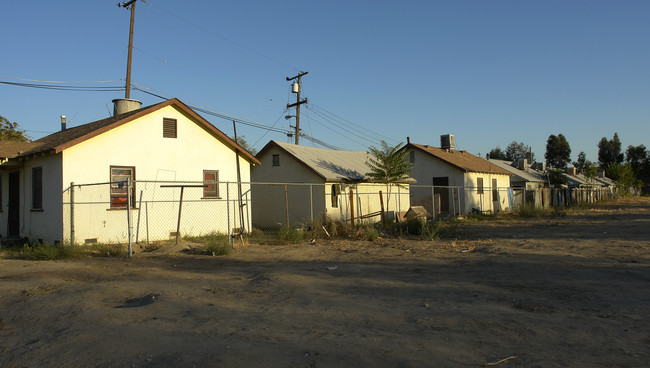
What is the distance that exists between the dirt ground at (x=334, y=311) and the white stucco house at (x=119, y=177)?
3112 mm

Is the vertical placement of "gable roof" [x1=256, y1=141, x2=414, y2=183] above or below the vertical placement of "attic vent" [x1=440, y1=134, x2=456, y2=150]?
below

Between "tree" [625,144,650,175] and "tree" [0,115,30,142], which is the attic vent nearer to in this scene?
"tree" [0,115,30,142]

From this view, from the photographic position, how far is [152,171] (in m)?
15.1

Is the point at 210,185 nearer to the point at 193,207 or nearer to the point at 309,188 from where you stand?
the point at 193,207

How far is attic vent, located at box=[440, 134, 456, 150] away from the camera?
31.7 m

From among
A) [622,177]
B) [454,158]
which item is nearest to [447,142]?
[454,158]

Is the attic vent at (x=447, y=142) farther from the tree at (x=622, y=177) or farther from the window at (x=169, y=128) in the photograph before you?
the tree at (x=622, y=177)

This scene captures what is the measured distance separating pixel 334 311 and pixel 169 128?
1199 centimetres

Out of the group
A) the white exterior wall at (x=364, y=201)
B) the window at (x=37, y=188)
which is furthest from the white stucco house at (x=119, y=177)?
the white exterior wall at (x=364, y=201)

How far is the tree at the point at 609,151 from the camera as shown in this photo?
9175 centimetres

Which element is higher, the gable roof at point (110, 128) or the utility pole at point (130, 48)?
the utility pole at point (130, 48)

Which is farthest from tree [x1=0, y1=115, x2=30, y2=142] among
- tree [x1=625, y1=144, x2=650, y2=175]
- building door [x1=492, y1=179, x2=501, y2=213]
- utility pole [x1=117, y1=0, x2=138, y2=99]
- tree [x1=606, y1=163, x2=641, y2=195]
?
tree [x1=625, y1=144, x2=650, y2=175]

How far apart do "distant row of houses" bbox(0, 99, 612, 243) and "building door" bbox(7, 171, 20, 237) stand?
0.12 ft

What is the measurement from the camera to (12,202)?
15.6 m
